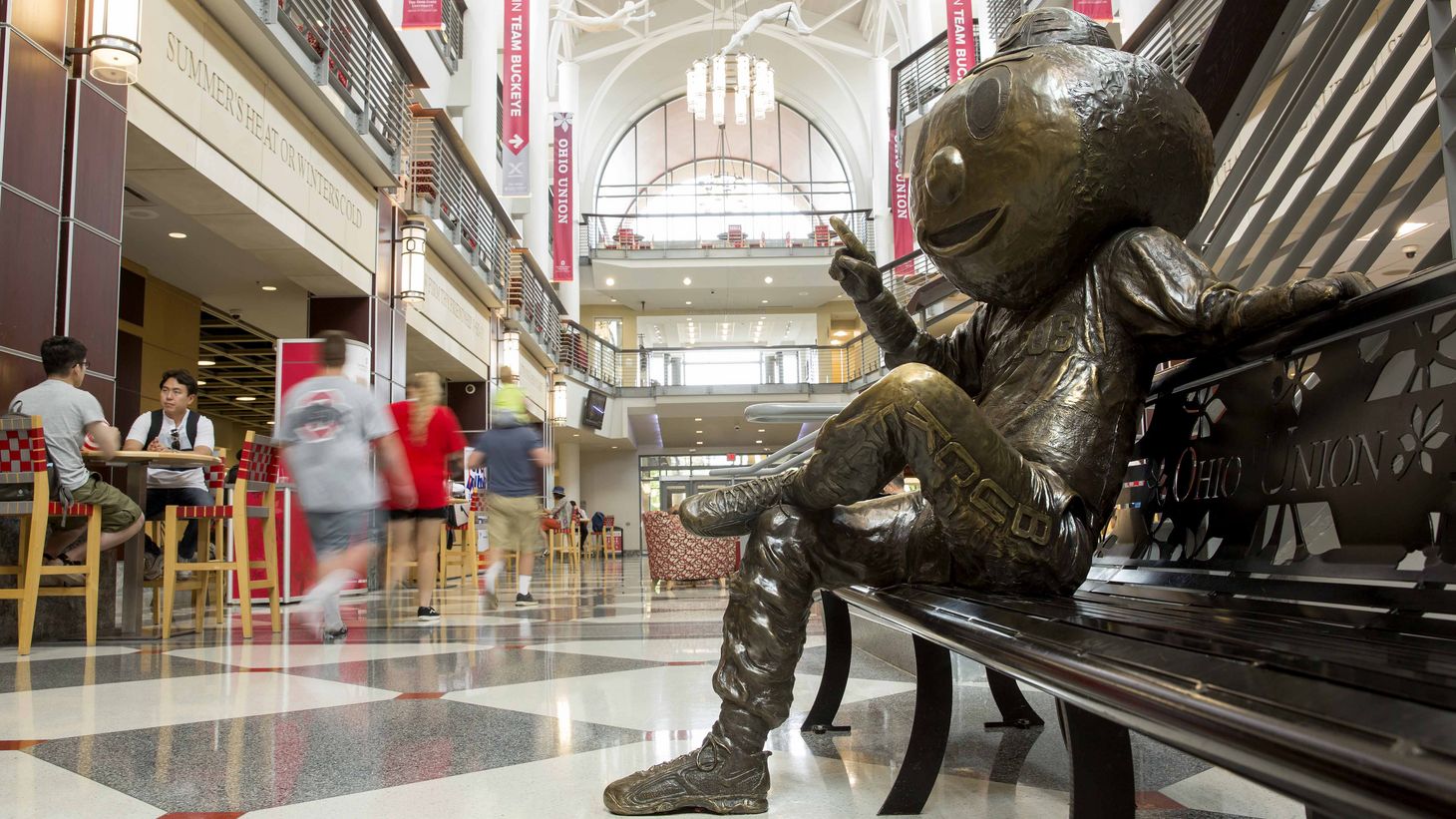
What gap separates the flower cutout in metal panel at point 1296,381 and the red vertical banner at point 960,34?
1131cm

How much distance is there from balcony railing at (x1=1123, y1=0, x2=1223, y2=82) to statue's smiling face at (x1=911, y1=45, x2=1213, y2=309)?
787 mm

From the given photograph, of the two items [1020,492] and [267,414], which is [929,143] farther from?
[267,414]

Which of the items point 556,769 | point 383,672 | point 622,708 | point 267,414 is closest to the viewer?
point 556,769

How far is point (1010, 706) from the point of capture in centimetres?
211

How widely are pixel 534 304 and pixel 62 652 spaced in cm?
1311

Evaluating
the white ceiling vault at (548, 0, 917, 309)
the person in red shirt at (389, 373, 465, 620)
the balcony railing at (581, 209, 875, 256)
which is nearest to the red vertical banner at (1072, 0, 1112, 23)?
the person in red shirt at (389, 373, 465, 620)

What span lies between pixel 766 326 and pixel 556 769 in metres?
27.9

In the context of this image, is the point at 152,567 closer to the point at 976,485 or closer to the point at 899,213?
the point at 976,485

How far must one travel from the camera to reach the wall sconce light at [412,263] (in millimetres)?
9039

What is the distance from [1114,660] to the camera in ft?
2.12

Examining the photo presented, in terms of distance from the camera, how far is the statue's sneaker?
1.42m

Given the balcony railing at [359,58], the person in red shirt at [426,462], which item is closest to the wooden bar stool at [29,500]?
the person in red shirt at [426,462]

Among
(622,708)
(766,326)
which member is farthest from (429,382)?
(766,326)

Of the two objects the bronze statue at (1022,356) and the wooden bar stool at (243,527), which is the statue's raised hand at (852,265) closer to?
the bronze statue at (1022,356)
